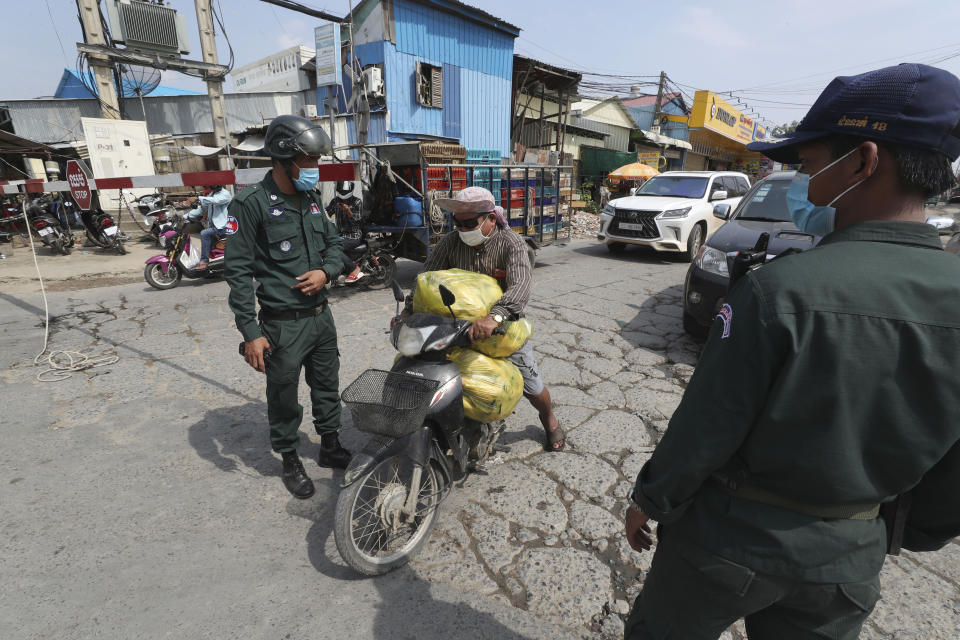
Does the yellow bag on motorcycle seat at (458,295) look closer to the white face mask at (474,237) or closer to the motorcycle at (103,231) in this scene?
the white face mask at (474,237)

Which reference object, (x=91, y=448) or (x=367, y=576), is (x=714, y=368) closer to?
(x=367, y=576)

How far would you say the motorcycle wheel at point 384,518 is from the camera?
6.49 feet

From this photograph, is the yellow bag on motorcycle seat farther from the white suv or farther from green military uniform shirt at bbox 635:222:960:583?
the white suv

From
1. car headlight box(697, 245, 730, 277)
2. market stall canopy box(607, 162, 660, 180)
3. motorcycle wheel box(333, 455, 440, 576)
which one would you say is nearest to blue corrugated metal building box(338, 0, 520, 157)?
market stall canopy box(607, 162, 660, 180)

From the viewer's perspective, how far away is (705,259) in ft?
15.5

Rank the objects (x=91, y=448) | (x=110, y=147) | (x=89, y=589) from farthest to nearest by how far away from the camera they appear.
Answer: (x=110, y=147) < (x=91, y=448) < (x=89, y=589)

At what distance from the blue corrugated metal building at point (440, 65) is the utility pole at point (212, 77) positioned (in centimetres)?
365

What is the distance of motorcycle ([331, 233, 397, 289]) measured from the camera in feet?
22.3

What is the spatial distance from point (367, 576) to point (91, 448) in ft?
7.27

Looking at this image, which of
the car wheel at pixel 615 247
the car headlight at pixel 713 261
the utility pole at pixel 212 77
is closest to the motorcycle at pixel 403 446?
the car headlight at pixel 713 261

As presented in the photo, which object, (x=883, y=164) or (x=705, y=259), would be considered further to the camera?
(x=705, y=259)

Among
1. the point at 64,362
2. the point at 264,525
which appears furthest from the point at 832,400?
the point at 64,362

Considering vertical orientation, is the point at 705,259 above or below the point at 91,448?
above

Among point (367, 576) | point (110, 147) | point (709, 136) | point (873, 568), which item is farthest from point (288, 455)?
point (709, 136)
